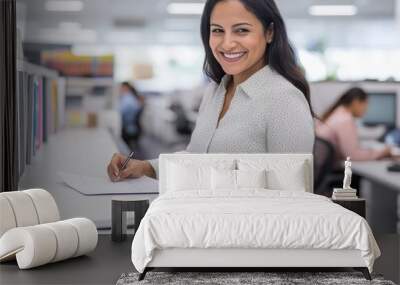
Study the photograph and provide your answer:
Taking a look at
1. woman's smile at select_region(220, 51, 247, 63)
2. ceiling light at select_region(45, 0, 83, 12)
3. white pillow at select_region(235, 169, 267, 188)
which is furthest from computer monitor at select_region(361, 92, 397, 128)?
ceiling light at select_region(45, 0, 83, 12)

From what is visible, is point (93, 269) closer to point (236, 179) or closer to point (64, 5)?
point (236, 179)

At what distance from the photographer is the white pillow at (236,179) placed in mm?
6094

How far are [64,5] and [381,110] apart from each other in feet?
9.79

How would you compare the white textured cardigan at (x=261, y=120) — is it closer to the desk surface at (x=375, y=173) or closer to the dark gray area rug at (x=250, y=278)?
the desk surface at (x=375, y=173)


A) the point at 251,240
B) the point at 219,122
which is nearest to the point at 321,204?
the point at 251,240

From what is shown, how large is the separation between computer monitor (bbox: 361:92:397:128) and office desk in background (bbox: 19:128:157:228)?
228cm

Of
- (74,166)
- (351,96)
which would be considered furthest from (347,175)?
(74,166)

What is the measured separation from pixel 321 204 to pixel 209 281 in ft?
3.08

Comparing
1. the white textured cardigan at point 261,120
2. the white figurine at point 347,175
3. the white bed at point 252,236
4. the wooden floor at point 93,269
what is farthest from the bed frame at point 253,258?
the white textured cardigan at point 261,120

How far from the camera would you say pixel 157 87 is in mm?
7121

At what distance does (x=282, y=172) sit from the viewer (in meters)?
6.22

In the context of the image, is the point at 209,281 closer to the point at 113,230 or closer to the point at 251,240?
the point at 251,240

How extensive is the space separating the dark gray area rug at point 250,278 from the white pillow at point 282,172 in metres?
1.05

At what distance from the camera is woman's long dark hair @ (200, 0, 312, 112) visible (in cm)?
681
